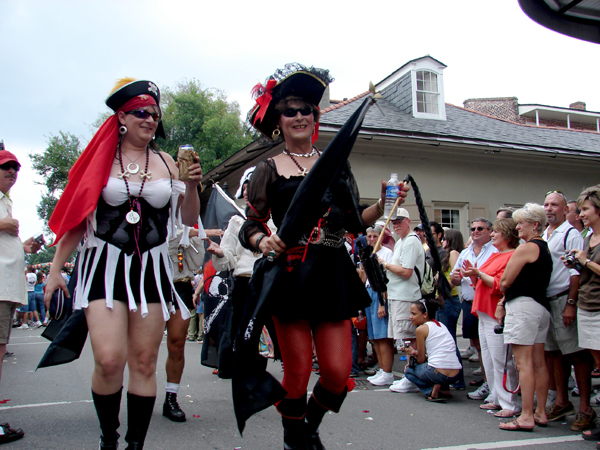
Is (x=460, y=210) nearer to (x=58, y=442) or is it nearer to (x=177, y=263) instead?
(x=177, y=263)

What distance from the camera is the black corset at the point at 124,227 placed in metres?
2.89

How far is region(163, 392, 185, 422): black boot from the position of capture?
429cm

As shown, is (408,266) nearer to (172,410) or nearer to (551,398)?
(551,398)

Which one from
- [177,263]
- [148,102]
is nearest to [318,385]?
[148,102]

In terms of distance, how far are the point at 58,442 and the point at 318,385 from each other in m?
2.18

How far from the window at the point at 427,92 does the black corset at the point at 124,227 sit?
12.9 metres

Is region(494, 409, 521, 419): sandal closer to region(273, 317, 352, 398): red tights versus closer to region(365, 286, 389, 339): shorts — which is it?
region(365, 286, 389, 339): shorts

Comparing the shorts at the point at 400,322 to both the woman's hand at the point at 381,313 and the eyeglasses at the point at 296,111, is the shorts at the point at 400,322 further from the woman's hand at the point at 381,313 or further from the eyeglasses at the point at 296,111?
the eyeglasses at the point at 296,111

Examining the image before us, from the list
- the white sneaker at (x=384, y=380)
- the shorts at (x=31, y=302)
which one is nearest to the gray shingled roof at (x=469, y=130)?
the white sneaker at (x=384, y=380)

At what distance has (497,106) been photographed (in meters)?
33.8

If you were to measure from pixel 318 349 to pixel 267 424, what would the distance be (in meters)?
1.80

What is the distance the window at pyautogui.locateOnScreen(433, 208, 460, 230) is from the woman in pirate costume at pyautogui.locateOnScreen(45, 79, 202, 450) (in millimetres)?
11293

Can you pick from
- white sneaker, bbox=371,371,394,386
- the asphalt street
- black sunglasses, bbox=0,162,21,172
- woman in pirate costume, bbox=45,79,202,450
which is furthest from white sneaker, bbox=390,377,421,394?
black sunglasses, bbox=0,162,21,172

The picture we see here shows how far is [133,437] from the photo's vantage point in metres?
2.72
